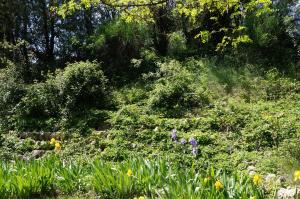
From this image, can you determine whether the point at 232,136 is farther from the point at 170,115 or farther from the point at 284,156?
the point at 170,115

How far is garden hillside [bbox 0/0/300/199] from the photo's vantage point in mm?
4441

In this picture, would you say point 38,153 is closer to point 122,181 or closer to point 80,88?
point 80,88

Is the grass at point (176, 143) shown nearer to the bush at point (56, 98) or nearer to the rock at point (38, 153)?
the rock at point (38, 153)

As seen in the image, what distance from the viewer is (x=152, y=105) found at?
8594 millimetres

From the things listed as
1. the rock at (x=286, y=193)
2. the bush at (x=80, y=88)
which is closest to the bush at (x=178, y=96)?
the bush at (x=80, y=88)

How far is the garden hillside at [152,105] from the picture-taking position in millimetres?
4441

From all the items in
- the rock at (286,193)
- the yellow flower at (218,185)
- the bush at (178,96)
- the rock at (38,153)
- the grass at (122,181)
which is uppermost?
the bush at (178,96)

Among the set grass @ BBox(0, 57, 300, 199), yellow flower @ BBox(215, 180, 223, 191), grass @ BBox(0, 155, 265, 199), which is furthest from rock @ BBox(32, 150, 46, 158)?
yellow flower @ BBox(215, 180, 223, 191)

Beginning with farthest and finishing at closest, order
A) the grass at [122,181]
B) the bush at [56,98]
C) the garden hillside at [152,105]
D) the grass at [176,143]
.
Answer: the bush at [56,98] < the garden hillside at [152,105] < the grass at [176,143] < the grass at [122,181]

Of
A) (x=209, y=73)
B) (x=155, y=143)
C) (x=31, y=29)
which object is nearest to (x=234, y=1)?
(x=155, y=143)

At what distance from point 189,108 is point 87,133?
228 cm

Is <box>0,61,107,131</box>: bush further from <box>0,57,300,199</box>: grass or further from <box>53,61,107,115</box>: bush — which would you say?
<box>0,57,300,199</box>: grass

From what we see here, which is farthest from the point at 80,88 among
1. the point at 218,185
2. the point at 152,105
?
the point at 218,185

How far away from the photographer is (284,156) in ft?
18.5
